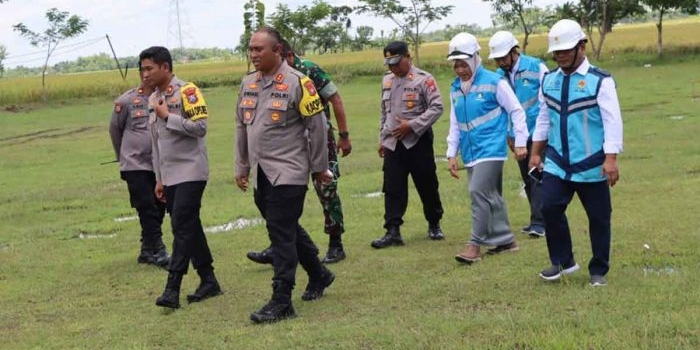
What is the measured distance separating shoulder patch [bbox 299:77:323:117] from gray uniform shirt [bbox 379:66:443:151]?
2.34 m

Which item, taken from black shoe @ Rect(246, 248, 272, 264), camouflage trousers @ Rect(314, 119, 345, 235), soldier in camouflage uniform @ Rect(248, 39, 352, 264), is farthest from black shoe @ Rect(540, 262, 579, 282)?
black shoe @ Rect(246, 248, 272, 264)

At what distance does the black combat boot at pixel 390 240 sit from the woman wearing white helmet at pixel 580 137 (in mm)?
2471

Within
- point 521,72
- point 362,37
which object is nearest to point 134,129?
point 521,72

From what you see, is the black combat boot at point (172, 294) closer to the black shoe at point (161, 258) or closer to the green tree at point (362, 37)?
the black shoe at point (161, 258)

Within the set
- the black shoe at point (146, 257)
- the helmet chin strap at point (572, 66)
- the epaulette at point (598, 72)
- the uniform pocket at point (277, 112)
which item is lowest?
the black shoe at point (146, 257)

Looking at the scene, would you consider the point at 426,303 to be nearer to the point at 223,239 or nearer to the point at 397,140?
the point at 397,140

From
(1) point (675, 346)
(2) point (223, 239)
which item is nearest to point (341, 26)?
(2) point (223, 239)

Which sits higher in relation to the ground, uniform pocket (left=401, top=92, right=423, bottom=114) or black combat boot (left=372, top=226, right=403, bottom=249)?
uniform pocket (left=401, top=92, right=423, bottom=114)

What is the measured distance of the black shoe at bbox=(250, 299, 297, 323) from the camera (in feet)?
18.6

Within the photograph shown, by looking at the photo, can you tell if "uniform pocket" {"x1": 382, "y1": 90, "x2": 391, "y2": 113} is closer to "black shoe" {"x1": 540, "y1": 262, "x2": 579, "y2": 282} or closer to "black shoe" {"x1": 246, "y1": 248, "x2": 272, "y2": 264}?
"black shoe" {"x1": 246, "y1": 248, "x2": 272, "y2": 264}

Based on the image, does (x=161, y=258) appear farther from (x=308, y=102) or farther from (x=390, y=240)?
(x=308, y=102)

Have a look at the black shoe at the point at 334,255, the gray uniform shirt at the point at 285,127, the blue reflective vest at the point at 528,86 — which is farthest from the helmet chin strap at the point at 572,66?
the black shoe at the point at 334,255

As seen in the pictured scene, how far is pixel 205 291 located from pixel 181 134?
1234mm

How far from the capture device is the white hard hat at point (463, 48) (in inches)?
273
